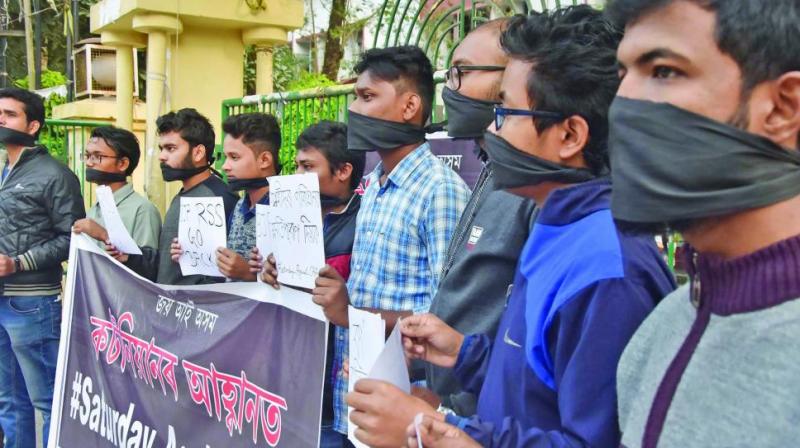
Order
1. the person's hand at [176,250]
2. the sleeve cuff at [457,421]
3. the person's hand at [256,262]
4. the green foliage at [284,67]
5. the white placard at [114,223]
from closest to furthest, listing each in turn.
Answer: the sleeve cuff at [457,421] < the person's hand at [256,262] < the person's hand at [176,250] < the white placard at [114,223] < the green foliage at [284,67]

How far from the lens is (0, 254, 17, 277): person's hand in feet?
15.8

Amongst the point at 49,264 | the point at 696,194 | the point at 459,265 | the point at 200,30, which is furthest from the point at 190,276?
the point at 696,194

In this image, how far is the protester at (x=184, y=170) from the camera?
15.0ft

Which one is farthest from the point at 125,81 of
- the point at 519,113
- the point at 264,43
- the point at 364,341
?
the point at 519,113

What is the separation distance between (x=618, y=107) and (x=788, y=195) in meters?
0.31

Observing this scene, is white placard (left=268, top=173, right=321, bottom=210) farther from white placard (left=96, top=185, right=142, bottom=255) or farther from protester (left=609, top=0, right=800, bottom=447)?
protester (left=609, top=0, right=800, bottom=447)

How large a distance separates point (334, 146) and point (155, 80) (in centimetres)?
349

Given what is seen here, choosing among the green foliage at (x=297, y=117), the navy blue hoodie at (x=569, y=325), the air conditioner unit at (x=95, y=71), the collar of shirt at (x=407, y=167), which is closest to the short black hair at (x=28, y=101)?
the green foliage at (x=297, y=117)

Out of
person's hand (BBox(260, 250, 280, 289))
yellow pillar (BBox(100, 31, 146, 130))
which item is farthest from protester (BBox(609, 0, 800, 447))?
yellow pillar (BBox(100, 31, 146, 130))

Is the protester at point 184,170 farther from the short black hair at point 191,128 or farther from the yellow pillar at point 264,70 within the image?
the yellow pillar at point 264,70

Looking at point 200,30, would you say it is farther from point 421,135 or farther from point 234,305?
point 421,135

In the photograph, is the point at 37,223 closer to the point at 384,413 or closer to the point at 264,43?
the point at 264,43

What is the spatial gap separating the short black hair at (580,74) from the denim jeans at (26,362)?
3.97m

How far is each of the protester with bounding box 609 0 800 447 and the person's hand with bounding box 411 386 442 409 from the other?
3.68 feet
